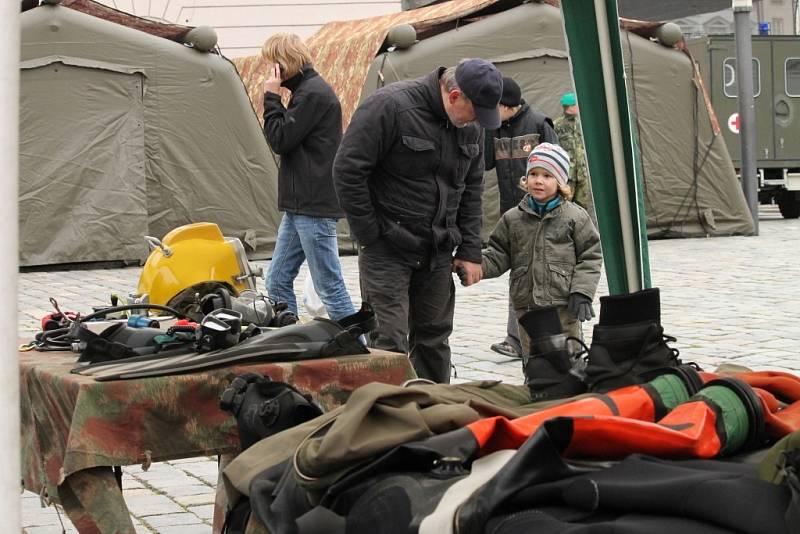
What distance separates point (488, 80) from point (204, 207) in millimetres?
9454

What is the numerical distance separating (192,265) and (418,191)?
128 cm

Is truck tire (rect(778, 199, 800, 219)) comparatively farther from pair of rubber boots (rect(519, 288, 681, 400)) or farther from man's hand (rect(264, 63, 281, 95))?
pair of rubber boots (rect(519, 288, 681, 400))

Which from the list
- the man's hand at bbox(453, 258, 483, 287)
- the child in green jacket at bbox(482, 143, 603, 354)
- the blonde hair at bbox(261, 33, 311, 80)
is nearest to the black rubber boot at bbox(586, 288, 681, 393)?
the man's hand at bbox(453, 258, 483, 287)

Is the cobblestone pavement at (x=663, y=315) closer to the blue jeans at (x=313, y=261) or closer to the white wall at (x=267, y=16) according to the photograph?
the blue jeans at (x=313, y=261)

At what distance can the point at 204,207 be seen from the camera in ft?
48.3

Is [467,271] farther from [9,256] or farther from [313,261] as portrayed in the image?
[9,256]

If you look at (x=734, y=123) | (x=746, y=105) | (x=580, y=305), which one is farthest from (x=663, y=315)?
(x=734, y=123)

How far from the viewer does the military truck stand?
20.9 meters

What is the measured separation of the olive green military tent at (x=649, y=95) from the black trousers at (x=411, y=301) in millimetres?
8919

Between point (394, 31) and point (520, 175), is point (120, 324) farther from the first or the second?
point (394, 31)

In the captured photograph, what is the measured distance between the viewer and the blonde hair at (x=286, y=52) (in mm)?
7473

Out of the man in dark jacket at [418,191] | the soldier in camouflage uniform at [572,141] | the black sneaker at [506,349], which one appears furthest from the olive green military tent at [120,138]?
the man in dark jacket at [418,191]

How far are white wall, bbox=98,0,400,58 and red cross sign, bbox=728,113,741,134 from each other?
563 cm

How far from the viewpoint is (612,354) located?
9.62ft
